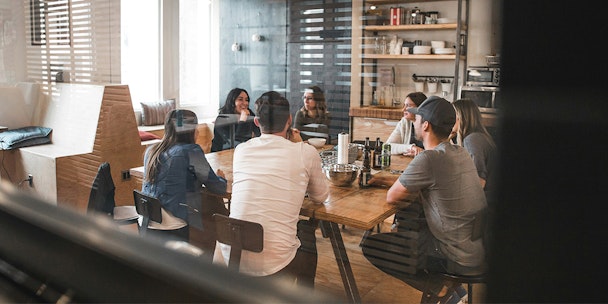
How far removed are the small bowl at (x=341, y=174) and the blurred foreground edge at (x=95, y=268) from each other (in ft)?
3.41

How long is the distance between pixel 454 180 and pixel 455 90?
220mm

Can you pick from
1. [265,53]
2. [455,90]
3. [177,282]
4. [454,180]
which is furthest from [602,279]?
[265,53]

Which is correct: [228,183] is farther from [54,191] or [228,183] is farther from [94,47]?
[54,191]

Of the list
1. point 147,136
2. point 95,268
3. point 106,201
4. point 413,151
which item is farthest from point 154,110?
point 95,268

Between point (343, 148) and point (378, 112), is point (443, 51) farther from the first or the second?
point (343, 148)

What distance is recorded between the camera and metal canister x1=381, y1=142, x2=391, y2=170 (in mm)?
1270

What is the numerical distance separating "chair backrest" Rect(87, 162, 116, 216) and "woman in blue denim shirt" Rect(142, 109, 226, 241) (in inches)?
5.4

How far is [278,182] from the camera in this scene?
4.87 ft

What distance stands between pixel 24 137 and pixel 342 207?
843 millimetres

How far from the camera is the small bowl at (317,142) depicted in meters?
1.41

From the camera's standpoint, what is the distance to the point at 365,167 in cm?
148

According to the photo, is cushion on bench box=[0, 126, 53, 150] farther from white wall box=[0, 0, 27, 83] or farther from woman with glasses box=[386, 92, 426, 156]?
woman with glasses box=[386, 92, 426, 156]

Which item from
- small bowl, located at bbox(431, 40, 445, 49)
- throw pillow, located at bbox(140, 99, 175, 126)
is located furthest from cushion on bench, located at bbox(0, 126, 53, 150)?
small bowl, located at bbox(431, 40, 445, 49)

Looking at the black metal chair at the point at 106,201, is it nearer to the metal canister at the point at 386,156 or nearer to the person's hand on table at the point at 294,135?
the person's hand on table at the point at 294,135
